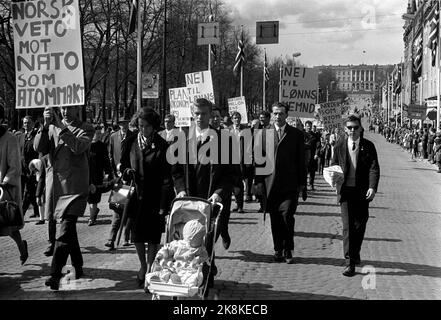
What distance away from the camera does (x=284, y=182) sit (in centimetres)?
817

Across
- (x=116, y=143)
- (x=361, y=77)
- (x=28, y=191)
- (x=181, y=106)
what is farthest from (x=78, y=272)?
(x=361, y=77)

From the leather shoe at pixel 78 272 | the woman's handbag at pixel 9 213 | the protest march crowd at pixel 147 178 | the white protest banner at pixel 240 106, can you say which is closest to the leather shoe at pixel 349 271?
the protest march crowd at pixel 147 178

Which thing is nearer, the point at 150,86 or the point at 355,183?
the point at 355,183

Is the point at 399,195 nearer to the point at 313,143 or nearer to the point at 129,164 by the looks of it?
the point at 313,143

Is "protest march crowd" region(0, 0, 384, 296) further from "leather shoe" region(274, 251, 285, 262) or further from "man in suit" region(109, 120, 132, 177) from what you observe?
"man in suit" region(109, 120, 132, 177)

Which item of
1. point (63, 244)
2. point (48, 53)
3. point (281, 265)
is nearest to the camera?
point (63, 244)

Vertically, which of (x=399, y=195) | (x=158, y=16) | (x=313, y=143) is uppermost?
(x=158, y=16)

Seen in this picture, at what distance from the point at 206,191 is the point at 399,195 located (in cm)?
1121

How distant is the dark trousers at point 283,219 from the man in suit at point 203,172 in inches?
47.6

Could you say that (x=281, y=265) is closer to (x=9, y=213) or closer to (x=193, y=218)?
(x=193, y=218)

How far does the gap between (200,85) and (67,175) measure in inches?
394

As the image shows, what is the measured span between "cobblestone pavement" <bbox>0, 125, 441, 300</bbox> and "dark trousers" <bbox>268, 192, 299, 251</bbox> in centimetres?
27

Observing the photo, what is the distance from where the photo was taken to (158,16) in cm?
4206

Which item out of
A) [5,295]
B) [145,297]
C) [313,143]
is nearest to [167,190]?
[145,297]
